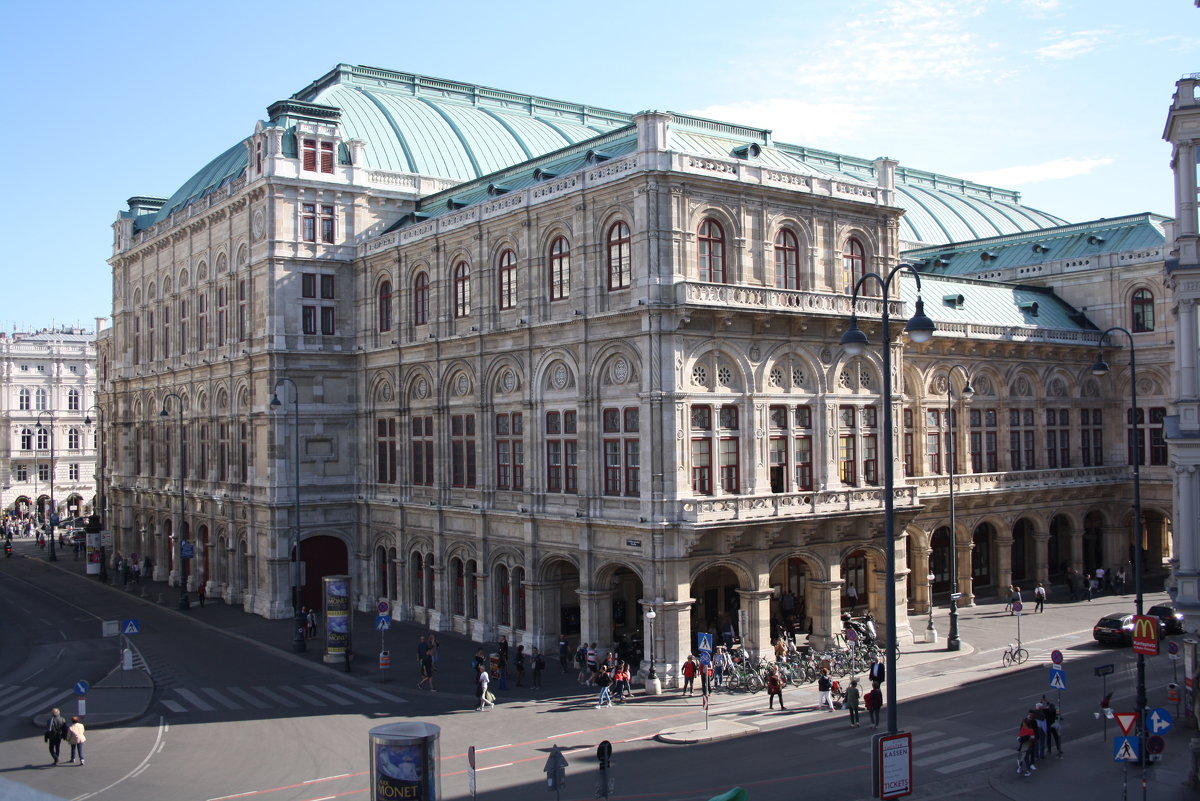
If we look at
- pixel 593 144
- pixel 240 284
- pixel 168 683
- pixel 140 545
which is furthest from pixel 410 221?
pixel 140 545

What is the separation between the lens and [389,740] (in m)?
21.4

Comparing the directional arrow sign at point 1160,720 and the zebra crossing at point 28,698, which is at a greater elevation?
the directional arrow sign at point 1160,720

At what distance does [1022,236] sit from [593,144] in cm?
3984

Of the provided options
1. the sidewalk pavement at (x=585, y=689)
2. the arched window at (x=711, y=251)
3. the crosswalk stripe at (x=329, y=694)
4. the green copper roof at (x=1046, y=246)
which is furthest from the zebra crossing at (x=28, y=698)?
the green copper roof at (x=1046, y=246)

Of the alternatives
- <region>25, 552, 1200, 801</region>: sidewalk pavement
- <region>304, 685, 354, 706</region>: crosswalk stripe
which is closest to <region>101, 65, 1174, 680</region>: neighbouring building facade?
<region>25, 552, 1200, 801</region>: sidewalk pavement

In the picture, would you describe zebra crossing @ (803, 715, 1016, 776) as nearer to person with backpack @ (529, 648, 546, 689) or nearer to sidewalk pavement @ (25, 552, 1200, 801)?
sidewalk pavement @ (25, 552, 1200, 801)

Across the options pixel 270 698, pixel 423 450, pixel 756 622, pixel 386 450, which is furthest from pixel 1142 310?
pixel 270 698

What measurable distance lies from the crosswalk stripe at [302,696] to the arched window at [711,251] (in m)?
20.7

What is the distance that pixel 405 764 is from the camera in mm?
21438

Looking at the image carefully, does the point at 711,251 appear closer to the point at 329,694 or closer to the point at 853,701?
the point at 853,701

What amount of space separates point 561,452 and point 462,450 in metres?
8.10

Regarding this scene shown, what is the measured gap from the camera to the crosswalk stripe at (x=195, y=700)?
37656 millimetres

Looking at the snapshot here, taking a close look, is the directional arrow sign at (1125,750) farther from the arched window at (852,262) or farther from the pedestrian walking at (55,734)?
the pedestrian walking at (55,734)

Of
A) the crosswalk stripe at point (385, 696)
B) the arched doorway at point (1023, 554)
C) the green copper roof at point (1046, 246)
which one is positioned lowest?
the crosswalk stripe at point (385, 696)
